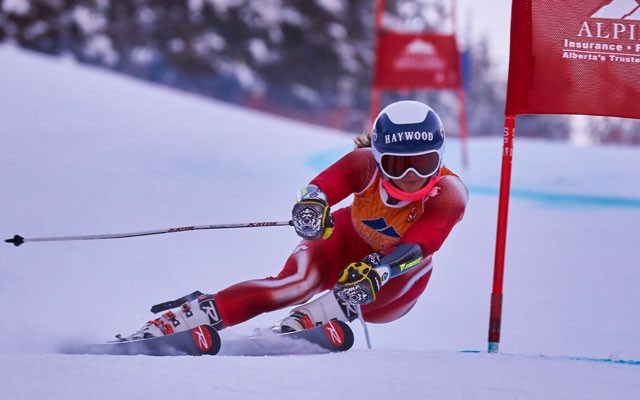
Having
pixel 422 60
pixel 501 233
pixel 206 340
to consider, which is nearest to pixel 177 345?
pixel 206 340

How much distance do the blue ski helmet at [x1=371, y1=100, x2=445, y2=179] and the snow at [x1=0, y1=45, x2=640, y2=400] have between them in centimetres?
83

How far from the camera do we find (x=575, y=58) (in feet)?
12.3

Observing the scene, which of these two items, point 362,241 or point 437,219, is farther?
point 362,241

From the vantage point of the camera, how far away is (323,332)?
346 centimetres

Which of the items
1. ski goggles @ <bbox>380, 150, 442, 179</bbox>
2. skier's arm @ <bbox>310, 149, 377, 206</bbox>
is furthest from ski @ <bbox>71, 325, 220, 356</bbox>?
ski goggles @ <bbox>380, 150, 442, 179</bbox>

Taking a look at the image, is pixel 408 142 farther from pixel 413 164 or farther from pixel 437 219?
pixel 437 219

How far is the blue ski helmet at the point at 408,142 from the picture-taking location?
371cm

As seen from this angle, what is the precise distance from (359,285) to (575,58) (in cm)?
138

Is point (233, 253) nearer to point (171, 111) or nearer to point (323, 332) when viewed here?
point (323, 332)

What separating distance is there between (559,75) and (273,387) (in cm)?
197

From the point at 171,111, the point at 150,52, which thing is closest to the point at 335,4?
the point at 150,52

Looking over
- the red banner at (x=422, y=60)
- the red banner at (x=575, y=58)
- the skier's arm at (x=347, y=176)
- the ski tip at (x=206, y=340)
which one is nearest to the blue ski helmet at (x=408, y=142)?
the skier's arm at (x=347, y=176)

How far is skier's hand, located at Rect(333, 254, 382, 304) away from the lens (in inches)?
140

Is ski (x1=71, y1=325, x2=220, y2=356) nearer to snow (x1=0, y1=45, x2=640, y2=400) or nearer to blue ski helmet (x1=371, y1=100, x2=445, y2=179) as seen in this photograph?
snow (x1=0, y1=45, x2=640, y2=400)
